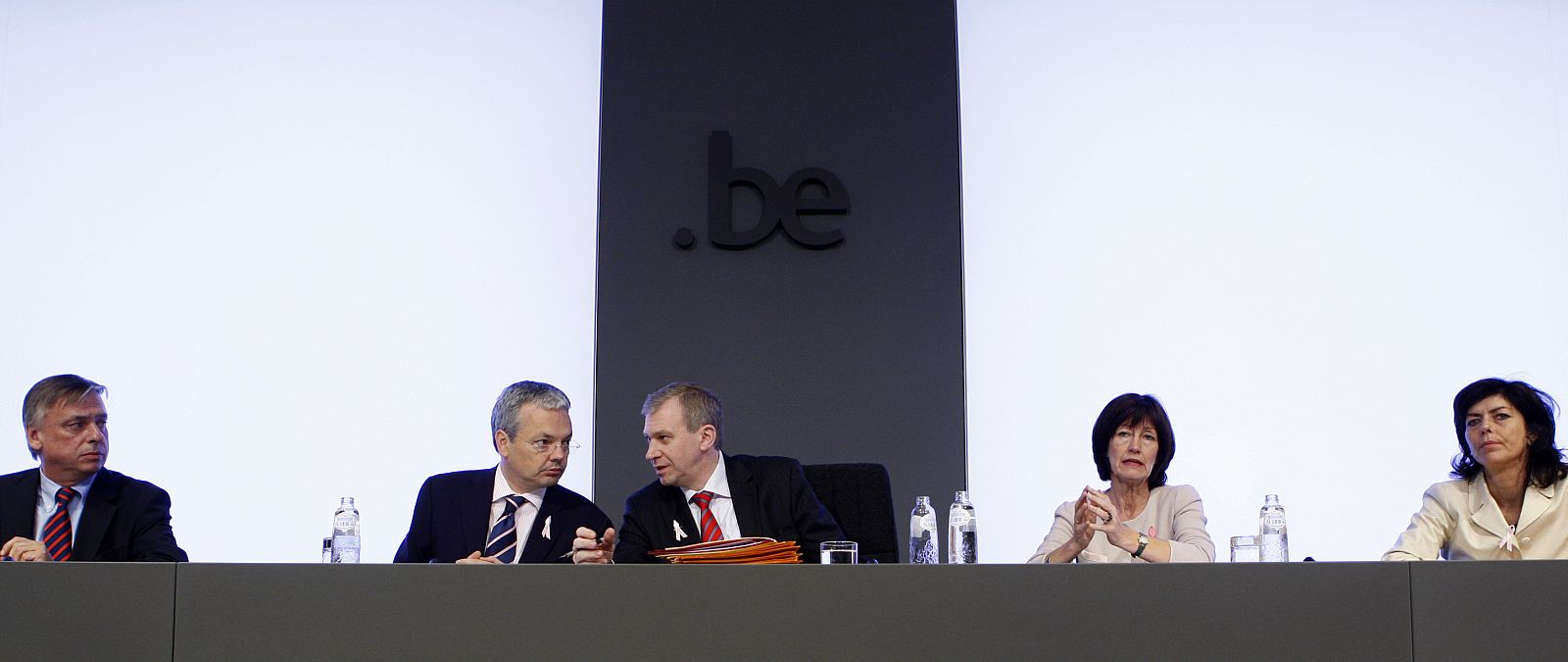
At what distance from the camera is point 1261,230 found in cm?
436

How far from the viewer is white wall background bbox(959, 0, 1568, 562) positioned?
4.23 m

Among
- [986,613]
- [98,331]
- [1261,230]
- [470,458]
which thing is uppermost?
[1261,230]

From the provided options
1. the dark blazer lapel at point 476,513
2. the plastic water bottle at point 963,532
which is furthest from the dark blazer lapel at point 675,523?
the plastic water bottle at point 963,532

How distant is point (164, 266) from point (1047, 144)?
9.90ft

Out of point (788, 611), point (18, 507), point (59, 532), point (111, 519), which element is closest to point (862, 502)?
point (788, 611)

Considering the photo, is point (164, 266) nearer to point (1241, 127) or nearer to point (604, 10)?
point (604, 10)

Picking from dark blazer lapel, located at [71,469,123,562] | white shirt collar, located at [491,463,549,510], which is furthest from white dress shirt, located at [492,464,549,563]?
dark blazer lapel, located at [71,469,123,562]

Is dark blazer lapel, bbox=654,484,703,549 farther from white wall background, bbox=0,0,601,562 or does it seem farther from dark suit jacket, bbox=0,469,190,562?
dark suit jacket, bbox=0,469,190,562

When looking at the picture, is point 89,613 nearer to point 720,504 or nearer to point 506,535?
point 506,535

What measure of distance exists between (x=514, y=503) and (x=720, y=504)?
50 centimetres

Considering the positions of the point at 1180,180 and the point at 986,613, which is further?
the point at 1180,180

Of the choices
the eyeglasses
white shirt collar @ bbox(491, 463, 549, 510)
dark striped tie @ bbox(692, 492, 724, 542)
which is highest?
the eyeglasses

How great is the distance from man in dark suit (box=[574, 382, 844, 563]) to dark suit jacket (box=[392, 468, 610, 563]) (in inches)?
4.5

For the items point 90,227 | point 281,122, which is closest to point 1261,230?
point 281,122
